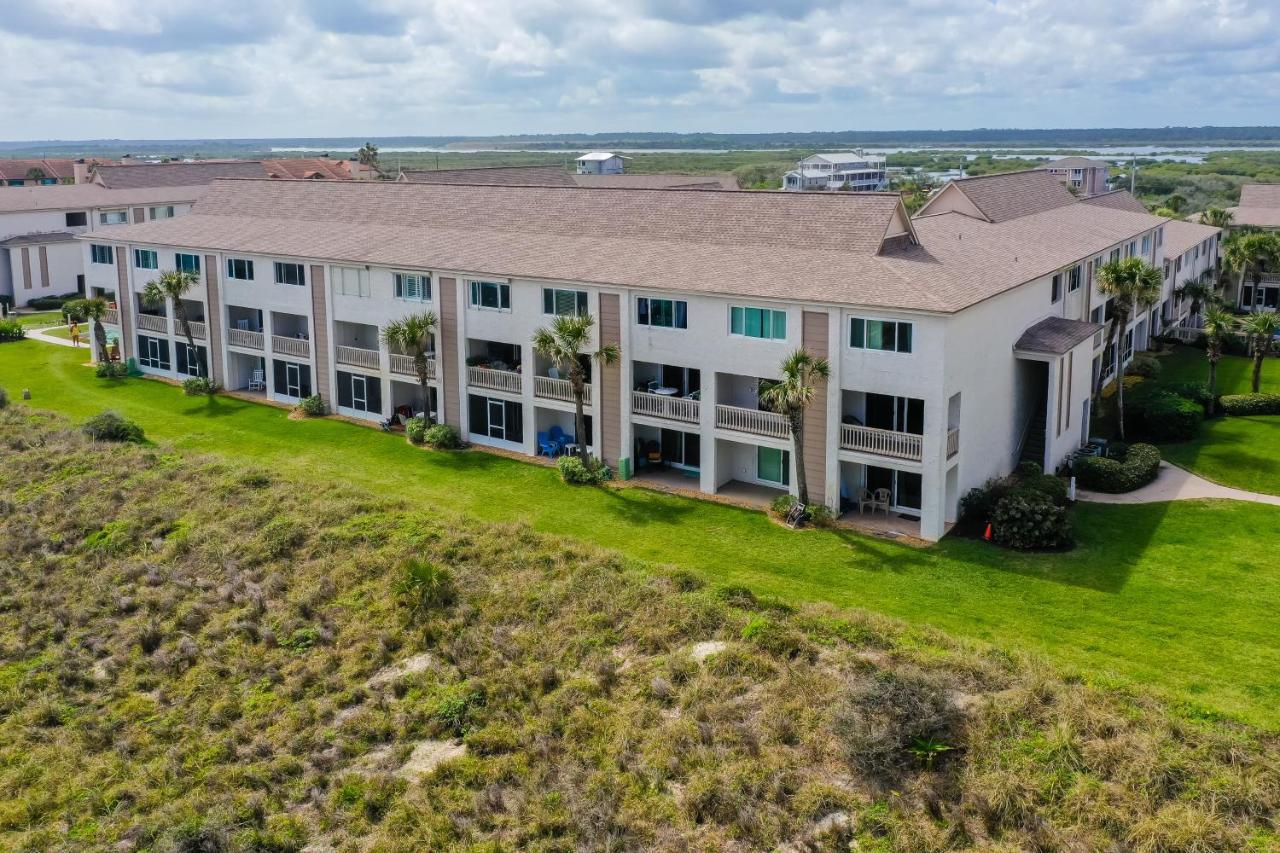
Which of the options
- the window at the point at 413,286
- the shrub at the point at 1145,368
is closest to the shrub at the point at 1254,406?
the shrub at the point at 1145,368

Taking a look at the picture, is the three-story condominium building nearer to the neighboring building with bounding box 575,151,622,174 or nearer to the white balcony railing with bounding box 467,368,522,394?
the white balcony railing with bounding box 467,368,522,394

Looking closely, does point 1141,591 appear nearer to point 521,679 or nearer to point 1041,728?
point 1041,728

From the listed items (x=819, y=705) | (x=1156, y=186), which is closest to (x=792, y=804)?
(x=819, y=705)

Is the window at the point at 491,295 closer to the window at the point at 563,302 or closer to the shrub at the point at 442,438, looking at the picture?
the window at the point at 563,302

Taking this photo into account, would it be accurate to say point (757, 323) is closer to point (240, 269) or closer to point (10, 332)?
point (240, 269)

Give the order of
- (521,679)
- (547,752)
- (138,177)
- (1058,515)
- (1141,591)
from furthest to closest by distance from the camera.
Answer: (138,177) → (1058,515) → (1141,591) → (521,679) → (547,752)

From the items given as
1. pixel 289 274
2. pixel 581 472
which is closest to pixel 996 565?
pixel 581 472
